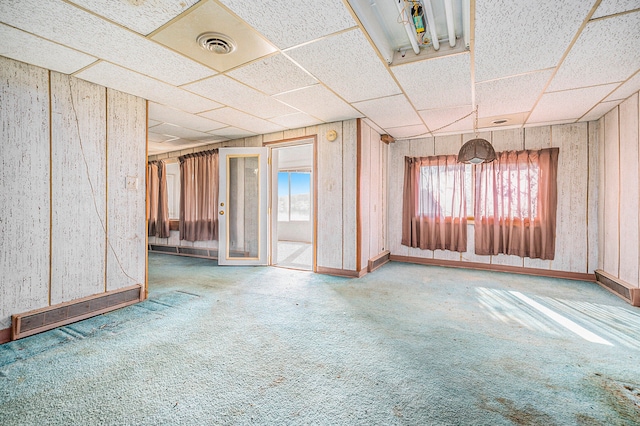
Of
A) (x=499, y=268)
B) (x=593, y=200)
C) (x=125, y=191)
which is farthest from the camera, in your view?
(x=499, y=268)

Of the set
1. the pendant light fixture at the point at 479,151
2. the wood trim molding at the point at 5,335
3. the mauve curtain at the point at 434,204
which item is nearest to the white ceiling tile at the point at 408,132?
the mauve curtain at the point at 434,204

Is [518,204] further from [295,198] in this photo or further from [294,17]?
[295,198]

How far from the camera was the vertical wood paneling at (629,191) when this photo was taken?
130 inches

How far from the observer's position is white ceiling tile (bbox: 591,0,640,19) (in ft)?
5.82

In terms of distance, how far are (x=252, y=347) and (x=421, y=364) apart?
1.28 m

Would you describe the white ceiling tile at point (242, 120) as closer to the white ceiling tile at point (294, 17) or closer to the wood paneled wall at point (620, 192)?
the white ceiling tile at point (294, 17)

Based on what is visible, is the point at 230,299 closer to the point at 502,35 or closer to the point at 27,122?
the point at 27,122

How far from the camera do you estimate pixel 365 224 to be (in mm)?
4602

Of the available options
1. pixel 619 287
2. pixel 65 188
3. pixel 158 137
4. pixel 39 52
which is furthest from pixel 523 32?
pixel 158 137

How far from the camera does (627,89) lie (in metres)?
3.12

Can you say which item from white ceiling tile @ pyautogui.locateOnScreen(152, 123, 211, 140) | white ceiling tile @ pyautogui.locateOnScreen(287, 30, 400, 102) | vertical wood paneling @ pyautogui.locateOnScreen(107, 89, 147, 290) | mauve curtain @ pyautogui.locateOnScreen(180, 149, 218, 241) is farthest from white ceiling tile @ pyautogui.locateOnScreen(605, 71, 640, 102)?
mauve curtain @ pyautogui.locateOnScreen(180, 149, 218, 241)

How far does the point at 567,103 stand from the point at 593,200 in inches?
70.6

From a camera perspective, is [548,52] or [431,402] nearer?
[431,402]

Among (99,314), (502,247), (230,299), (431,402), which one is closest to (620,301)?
(502,247)
